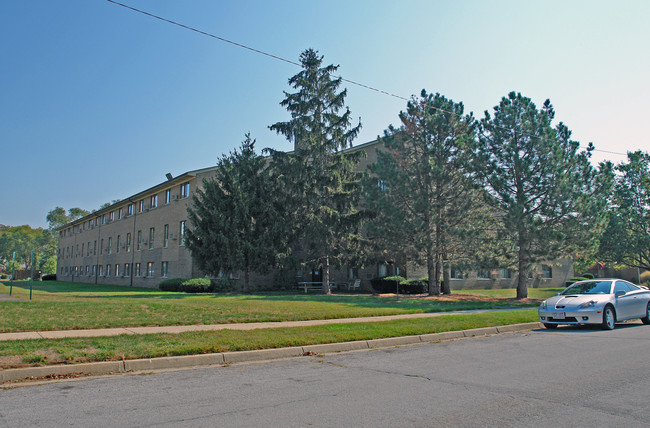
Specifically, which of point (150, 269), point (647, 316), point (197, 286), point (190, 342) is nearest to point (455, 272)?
point (197, 286)

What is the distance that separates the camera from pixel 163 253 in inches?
1426

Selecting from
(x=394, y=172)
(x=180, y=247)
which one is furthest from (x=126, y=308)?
(x=180, y=247)

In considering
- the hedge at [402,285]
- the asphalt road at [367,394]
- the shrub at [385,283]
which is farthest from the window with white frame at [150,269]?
the asphalt road at [367,394]

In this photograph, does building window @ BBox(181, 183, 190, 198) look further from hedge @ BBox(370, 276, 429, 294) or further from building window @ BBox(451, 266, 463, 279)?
building window @ BBox(451, 266, 463, 279)

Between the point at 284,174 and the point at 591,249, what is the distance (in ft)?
55.6

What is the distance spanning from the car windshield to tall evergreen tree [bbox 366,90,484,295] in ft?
35.0

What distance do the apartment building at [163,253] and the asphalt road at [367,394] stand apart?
739 inches

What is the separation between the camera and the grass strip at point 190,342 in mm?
7449

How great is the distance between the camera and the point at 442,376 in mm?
6887

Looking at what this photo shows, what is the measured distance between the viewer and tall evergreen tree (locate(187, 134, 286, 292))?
87.6ft

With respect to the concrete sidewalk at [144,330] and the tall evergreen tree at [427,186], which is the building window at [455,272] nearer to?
the tall evergreen tree at [427,186]

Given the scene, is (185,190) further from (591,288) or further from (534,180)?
(591,288)

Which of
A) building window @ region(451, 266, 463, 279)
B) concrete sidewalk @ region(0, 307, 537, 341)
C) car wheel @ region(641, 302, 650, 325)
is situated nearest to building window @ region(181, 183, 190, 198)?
building window @ region(451, 266, 463, 279)

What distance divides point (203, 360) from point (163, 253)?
98.8 ft
